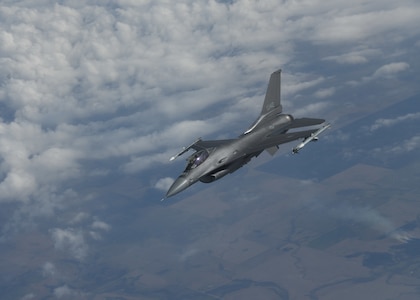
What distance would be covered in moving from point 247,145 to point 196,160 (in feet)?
24.9

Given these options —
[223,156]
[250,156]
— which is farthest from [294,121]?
[223,156]

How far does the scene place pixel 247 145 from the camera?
52.4 metres

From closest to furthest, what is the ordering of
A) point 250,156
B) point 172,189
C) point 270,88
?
point 172,189 < point 250,156 < point 270,88

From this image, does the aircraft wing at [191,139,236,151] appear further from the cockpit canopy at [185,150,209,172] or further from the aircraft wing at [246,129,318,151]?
the aircraft wing at [246,129,318,151]

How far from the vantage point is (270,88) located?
2442 inches

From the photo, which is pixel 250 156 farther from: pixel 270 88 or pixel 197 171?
pixel 270 88

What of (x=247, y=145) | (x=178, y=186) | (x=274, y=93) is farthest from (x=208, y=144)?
(x=274, y=93)

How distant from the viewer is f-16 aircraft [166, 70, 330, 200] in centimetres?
4722

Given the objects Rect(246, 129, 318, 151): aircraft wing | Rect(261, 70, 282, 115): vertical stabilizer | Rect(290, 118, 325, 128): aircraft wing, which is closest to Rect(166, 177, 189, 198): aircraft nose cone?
Rect(246, 129, 318, 151): aircraft wing

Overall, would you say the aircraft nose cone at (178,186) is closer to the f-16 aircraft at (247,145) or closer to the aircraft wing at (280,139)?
the f-16 aircraft at (247,145)

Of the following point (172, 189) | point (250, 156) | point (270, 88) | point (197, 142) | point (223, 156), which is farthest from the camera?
point (270, 88)

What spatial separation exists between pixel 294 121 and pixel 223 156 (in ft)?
46.5

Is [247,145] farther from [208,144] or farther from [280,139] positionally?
[208,144]

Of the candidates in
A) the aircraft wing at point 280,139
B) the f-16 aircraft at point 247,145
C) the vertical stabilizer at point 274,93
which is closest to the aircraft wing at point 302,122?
the f-16 aircraft at point 247,145
